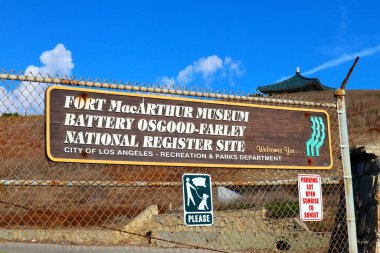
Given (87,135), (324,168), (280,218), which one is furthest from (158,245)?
(87,135)

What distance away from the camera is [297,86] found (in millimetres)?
48281

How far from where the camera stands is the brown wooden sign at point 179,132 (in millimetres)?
4609

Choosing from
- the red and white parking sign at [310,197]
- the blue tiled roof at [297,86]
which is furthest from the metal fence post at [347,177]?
the blue tiled roof at [297,86]

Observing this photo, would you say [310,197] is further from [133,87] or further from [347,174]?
[133,87]

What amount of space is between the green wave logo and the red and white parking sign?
Answer: 0.37 meters

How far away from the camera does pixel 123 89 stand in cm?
489

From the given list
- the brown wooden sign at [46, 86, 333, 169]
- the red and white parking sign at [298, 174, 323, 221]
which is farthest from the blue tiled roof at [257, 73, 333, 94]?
the red and white parking sign at [298, 174, 323, 221]

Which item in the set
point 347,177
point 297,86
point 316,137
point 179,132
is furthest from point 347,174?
point 297,86

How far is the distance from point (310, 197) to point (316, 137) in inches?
29.9

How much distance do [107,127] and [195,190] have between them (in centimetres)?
107

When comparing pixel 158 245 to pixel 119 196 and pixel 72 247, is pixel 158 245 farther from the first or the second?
pixel 119 196

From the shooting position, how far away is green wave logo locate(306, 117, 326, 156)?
593 cm

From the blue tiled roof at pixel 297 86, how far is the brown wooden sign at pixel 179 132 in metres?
41.8

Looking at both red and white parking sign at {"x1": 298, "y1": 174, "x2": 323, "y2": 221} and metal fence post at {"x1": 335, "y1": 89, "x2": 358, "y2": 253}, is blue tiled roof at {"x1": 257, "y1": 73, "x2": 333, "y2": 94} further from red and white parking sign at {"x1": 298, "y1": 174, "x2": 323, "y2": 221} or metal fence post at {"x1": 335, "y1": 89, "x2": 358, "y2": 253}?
red and white parking sign at {"x1": 298, "y1": 174, "x2": 323, "y2": 221}
